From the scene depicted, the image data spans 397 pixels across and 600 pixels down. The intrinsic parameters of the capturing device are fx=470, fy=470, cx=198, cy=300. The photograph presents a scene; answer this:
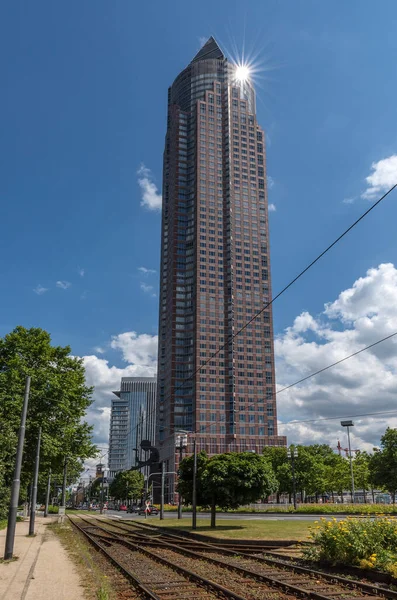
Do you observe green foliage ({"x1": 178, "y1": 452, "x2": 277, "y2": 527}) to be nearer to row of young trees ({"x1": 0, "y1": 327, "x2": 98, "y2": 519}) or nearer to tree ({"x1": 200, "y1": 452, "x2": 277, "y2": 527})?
tree ({"x1": 200, "y1": 452, "x2": 277, "y2": 527})

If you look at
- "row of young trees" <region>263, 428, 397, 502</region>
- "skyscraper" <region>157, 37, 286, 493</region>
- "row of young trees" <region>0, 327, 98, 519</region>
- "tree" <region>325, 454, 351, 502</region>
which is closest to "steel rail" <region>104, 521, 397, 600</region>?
"row of young trees" <region>0, 327, 98, 519</region>

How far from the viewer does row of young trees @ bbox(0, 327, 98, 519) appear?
36.2m

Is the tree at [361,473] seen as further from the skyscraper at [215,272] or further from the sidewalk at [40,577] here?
the sidewalk at [40,577]

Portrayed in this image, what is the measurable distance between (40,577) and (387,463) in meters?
50.8

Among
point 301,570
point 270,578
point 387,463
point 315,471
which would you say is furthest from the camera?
point 315,471

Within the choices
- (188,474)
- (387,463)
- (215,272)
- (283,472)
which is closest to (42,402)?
(188,474)

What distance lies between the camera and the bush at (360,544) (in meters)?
14.9

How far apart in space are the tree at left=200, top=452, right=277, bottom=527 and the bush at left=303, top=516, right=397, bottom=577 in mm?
15375

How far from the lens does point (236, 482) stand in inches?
1283

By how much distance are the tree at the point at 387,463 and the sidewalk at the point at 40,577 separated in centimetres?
4497

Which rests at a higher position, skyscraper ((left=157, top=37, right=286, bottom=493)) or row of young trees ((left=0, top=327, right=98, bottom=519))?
skyscraper ((left=157, top=37, right=286, bottom=493))

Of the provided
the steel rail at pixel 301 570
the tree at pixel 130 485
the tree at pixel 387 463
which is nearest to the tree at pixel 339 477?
the tree at pixel 387 463

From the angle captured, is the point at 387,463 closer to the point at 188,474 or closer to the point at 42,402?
the point at 188,474

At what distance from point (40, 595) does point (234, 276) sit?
5887 inches
